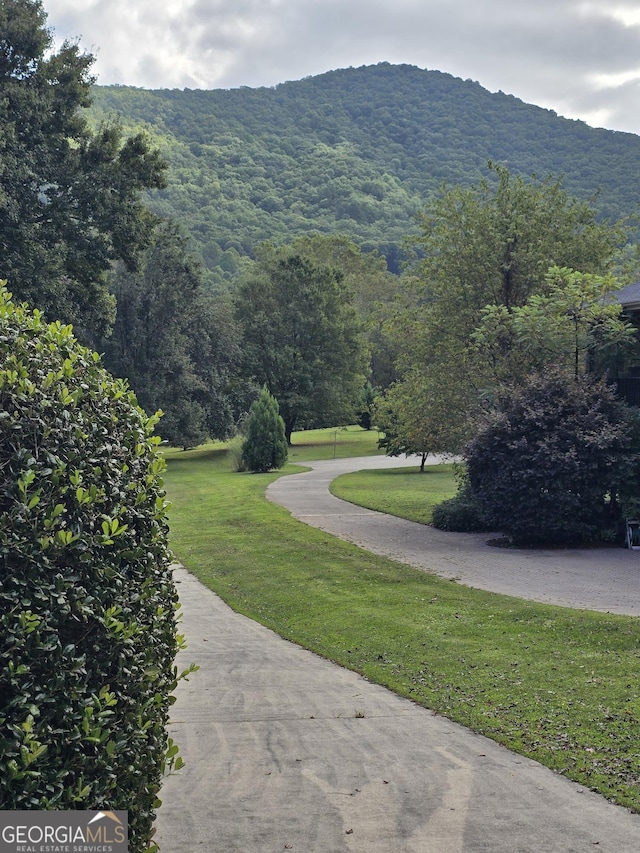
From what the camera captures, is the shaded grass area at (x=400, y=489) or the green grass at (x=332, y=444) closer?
the shaded grass area at (x=400, y=489)

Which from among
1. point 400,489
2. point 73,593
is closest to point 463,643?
point 73,593

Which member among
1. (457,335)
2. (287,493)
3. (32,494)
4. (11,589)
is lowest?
(287,493)

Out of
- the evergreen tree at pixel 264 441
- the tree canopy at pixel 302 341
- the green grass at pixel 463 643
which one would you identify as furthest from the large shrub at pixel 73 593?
the tree canopy at pixel 302 341

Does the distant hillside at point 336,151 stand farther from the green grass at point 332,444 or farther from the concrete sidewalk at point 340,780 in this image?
the concrete sidewalk at point 340,780

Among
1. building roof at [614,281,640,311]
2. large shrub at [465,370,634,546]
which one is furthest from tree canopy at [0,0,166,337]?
building roof at [614,281,640,311]

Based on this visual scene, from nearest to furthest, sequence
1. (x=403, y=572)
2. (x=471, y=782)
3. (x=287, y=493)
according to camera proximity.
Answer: (x=471, y=782)
(x=403, y=572)
(x=287, y=493)

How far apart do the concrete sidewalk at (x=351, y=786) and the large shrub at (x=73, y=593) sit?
147 centimetres

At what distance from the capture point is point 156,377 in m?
46.1

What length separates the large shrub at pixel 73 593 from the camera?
121 inches

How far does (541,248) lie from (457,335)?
287 centimetres

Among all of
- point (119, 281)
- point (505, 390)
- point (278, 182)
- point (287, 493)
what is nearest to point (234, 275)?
point (278, 182)

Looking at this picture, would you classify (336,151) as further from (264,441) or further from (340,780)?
(340,780)

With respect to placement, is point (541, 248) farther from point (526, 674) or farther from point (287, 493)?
point (526, 674)

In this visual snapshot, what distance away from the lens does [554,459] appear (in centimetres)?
1720
